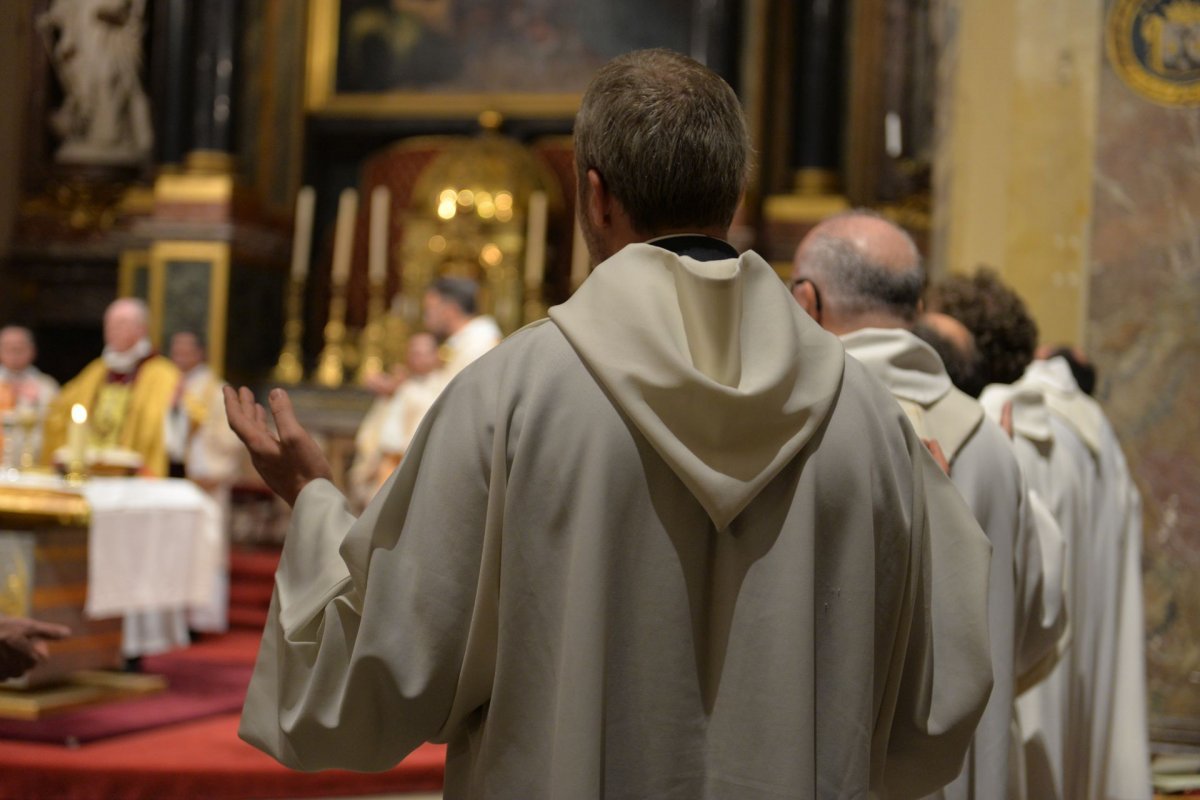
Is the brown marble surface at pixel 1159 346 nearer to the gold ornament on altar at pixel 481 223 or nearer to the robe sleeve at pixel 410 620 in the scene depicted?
the robe sleeve at pixel 410 620

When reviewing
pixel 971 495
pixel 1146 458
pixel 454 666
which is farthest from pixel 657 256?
pixel 1146 458

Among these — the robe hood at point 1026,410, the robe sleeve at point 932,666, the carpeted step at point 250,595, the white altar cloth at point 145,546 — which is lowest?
the carpeted step at point 250,595

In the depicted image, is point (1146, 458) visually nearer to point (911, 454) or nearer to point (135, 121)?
point (911, 454)

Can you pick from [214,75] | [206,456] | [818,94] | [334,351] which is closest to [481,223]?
[334,351]

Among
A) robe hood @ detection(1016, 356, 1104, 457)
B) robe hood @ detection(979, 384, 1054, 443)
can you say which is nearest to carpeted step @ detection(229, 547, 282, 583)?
robe hood @ detection(1016, 356, 1104, 457)

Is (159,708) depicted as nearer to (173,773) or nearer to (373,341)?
(173,773)

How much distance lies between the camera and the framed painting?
38.0 feet

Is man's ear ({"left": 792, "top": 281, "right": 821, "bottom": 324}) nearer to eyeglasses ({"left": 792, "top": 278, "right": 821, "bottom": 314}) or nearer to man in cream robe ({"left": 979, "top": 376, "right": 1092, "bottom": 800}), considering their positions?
eyeglasses ({"left": 792, "top": 278, "right": 821, "bottom": 314})

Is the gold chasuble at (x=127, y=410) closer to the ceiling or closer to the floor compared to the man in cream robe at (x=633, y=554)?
closer to the floor

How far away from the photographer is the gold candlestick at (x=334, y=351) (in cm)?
1061

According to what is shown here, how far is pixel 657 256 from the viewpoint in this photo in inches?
66.4

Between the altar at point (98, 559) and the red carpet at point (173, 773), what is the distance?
648mm

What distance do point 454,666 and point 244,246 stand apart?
9.43m

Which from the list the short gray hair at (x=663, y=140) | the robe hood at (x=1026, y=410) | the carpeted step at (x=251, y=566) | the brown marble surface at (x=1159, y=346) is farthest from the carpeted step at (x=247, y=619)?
the short gray hair at (x=663, y=140)
